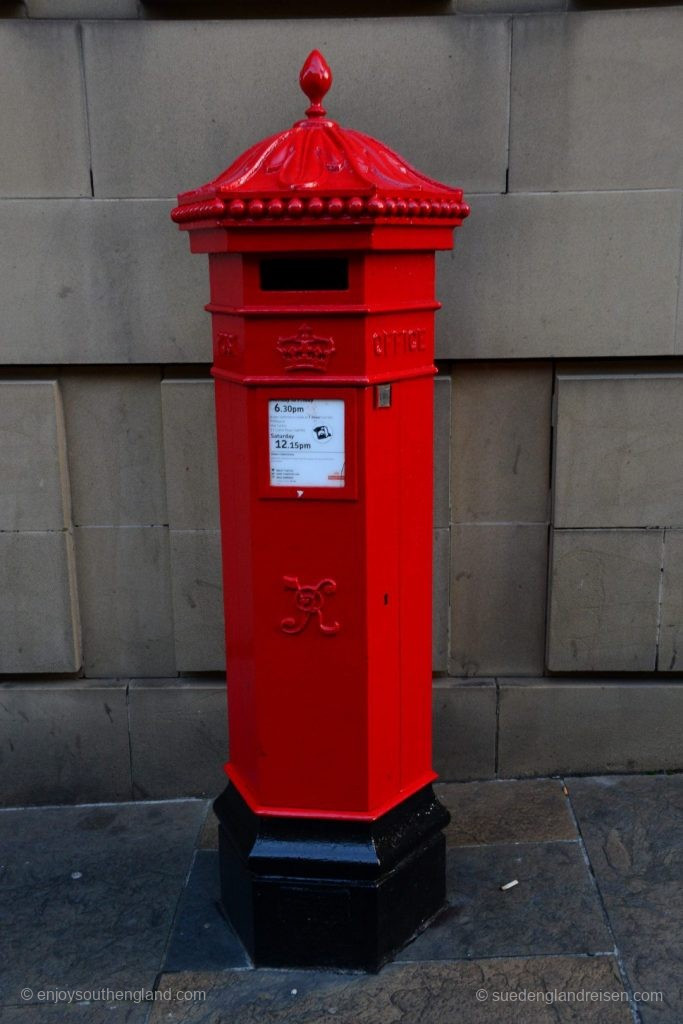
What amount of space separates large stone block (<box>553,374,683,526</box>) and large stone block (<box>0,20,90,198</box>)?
82.7 inches

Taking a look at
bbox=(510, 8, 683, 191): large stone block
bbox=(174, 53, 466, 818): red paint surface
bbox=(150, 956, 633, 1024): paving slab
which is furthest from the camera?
bbox=(510, 8, 683, 191): large stone block

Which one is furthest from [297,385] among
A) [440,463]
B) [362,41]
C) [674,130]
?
[674,130]

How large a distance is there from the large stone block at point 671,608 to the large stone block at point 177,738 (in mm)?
1883

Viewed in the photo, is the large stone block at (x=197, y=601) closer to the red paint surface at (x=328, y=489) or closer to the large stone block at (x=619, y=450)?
the red paint surface at (x=328, y=489)

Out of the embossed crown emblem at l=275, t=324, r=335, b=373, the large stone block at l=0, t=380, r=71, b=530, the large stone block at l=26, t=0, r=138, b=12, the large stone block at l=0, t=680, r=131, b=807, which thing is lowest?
the large stone block at l=0, t=680, r=131, b=807

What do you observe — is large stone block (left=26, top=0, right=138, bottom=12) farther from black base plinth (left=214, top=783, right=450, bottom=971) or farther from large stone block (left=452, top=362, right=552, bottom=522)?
black base plinth (left=214, top=783, right=450, bottom=971)

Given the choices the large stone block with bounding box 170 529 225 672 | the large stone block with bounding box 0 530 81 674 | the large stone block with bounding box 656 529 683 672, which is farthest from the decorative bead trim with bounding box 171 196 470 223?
the large stone block with bounding box 656 529 683 672

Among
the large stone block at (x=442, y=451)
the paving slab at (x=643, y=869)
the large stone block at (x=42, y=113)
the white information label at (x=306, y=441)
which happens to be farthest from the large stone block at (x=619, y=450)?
the large stone block at (x=42, y=113)

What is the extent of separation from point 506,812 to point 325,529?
1.78 metres

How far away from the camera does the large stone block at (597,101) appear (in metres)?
3.59

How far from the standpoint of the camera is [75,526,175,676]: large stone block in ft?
13.3

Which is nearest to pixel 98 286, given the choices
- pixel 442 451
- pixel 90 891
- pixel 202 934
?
pixel 442 451

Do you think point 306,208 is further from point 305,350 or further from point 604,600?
point 604,600

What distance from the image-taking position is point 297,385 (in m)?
2.64
